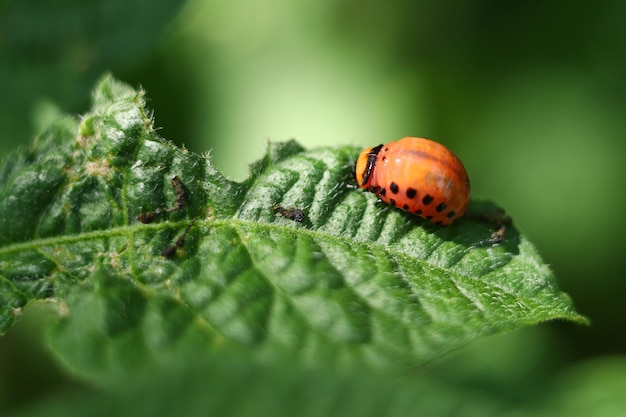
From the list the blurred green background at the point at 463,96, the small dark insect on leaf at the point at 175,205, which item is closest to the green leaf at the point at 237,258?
the small dark insect on leaf at the point at 175,205

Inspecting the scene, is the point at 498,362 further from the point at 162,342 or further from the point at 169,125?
the point at 162,342

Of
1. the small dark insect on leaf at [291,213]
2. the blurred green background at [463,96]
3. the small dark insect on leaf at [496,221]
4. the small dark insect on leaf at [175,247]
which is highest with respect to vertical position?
the blurred green background at [463,96]

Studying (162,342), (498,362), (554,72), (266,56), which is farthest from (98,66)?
(554,72)

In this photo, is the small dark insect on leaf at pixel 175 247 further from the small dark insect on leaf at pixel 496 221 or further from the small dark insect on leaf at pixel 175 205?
the small dark insect on leaf at pixel 496 221

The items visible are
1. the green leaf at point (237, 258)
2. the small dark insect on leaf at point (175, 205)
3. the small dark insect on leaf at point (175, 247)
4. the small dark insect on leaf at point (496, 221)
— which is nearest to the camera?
the green leaf at point (237, 258)

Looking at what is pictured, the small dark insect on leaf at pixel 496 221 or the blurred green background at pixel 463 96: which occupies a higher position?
the blurred green background at pixel 463 96

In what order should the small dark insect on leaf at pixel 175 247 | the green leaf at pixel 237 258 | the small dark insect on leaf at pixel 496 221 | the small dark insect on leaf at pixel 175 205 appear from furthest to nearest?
the small dark insect on leaf at pixel 496 221
the small dark insect on leaf at pixel 175 205
the small dark insect on leaf at pixel 175 247
the green leaf at pixel 237 258

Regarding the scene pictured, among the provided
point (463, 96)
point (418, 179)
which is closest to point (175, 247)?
point (418, 179)
